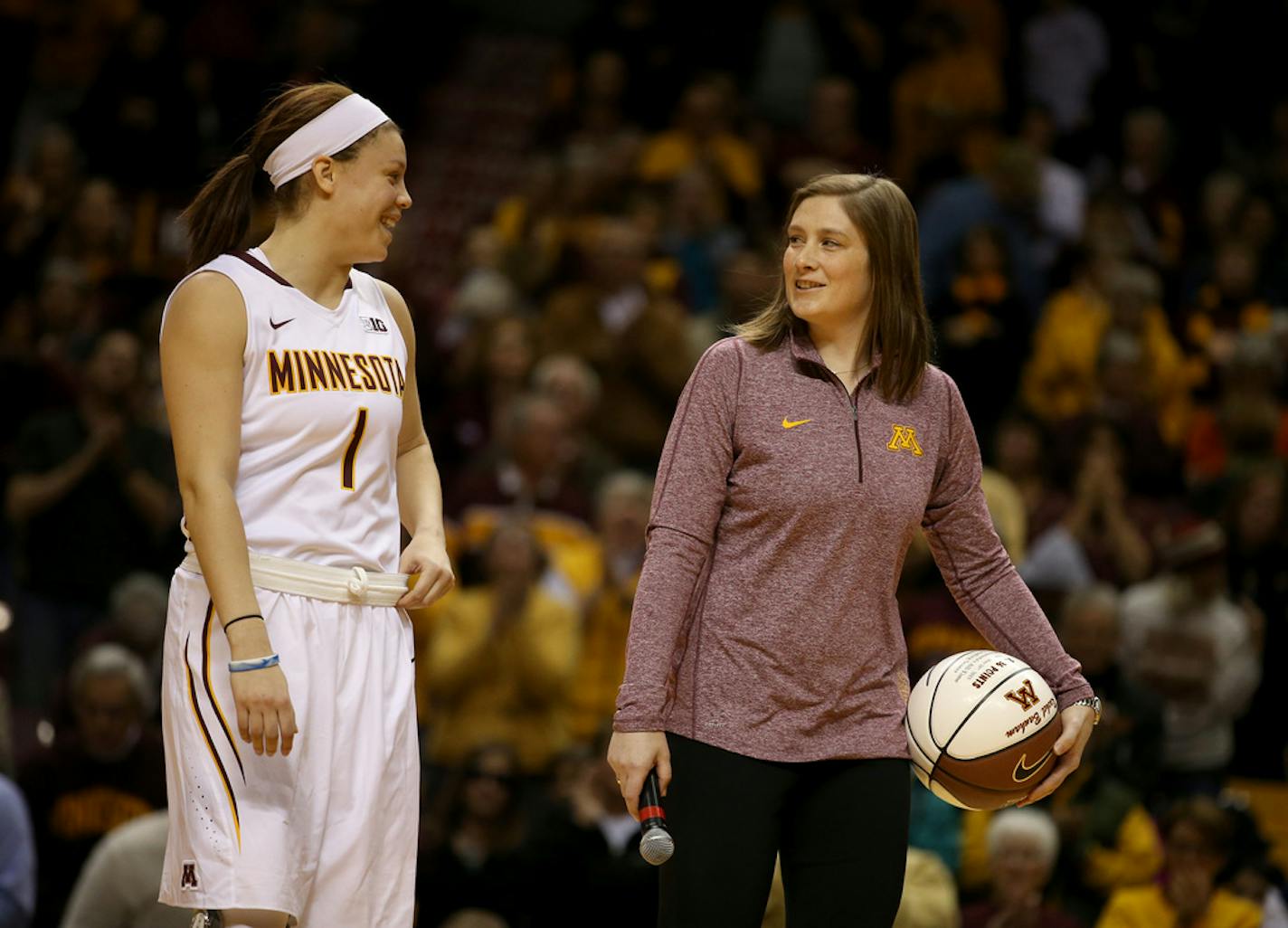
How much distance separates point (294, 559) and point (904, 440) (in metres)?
1.23

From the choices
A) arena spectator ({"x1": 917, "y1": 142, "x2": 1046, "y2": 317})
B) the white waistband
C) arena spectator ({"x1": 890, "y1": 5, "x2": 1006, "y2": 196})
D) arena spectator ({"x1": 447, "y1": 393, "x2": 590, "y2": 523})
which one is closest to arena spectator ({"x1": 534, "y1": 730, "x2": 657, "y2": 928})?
arena spectator ({"x1": 447, "y1": 393, "x2": 590, "y2": 523})

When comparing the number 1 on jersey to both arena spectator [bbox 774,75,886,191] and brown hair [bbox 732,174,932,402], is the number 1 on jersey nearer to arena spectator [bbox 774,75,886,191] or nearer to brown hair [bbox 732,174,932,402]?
brown hair [bbox 732,174,932,402]

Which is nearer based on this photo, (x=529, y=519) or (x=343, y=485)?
(x=343, y=485)

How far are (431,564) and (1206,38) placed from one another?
1041cm

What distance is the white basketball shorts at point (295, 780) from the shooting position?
352 centimetres

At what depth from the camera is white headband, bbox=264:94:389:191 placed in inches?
147

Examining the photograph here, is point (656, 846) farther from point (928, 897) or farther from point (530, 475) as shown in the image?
point (530, 475)

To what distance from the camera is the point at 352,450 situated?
3.71m

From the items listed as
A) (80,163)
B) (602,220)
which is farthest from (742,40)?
(80,163)

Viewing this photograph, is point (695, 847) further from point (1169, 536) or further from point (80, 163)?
point (80, 163)

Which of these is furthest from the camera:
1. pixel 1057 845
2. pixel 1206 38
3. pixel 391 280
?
pixel 1206 38

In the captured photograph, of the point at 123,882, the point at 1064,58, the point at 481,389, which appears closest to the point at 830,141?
the point at 1064,58

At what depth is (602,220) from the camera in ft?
35.5

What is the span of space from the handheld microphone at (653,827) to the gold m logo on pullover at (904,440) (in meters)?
0.81
